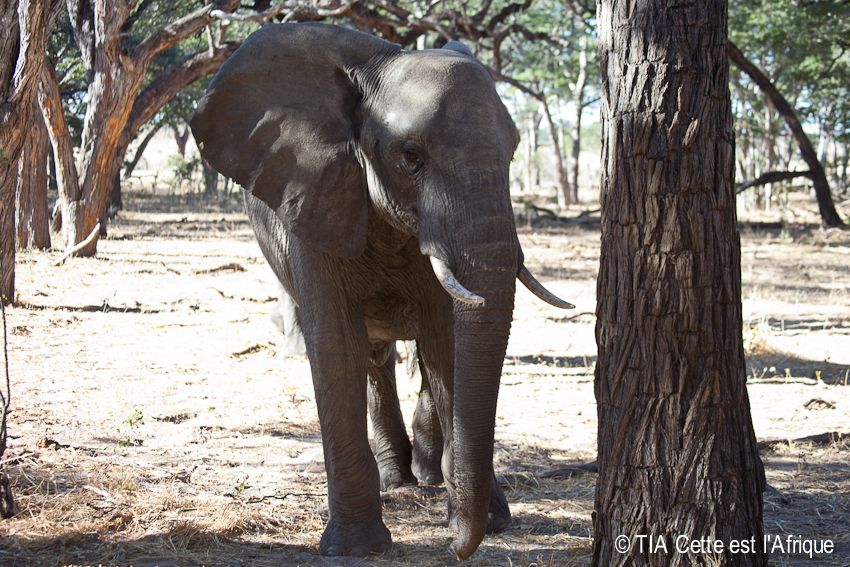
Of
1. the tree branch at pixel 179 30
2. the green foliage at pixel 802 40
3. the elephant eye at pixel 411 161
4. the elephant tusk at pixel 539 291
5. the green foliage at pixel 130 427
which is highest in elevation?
the green foliage at pixel 802 40

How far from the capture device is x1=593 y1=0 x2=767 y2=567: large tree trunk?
317 cm

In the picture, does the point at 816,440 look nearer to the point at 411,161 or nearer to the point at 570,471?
the point at 570,471

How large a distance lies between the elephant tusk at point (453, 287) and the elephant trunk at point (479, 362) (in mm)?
59

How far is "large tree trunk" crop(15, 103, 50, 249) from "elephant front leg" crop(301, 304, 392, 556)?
1090cm

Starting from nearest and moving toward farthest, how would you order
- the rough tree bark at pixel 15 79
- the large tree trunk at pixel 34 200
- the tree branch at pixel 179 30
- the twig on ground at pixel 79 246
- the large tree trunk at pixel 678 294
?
the large tree trunk at pixel 678 294 → the rough tree bark at pixel 15 79 → the tree branch at pixel 179 30 → the twig on ground at pixel 79 246 → the large tree trunk at pixel 34 200

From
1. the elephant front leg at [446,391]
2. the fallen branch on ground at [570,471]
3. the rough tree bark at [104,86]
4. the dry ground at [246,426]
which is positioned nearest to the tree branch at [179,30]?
the rough tree bark at [104,86]

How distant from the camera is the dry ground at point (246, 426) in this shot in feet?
14.2

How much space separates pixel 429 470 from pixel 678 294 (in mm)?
2459

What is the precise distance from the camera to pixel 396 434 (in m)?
5.38

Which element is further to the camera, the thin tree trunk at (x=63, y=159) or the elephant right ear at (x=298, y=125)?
the thin tree trunk at (x=63, y=159)

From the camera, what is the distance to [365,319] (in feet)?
15.4

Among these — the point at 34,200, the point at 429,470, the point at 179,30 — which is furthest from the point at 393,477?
the point at 34,200

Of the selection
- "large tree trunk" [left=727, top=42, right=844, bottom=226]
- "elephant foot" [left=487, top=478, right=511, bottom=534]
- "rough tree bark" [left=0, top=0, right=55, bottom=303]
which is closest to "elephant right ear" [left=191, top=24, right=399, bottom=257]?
"rough tree bark" [left=0, top=0, right=55, bottom=303]

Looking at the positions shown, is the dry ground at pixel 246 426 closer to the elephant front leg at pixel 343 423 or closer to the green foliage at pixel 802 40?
the elephant front leg at pixel 343 423
